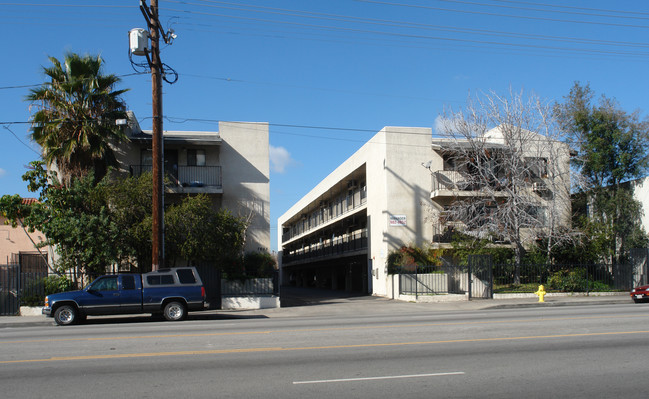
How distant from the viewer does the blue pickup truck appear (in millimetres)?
17578

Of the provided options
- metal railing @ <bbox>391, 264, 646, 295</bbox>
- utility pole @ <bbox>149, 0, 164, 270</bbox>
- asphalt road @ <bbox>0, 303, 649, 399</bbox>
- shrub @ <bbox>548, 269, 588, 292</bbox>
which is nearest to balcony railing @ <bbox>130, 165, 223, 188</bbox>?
utility pole @ <bbox>149, 0, 164, 270</bbox>

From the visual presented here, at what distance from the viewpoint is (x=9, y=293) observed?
73.4 feet

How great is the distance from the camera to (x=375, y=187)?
33.9 metres

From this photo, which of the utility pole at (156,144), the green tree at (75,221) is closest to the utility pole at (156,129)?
the utility pole at (156,144)

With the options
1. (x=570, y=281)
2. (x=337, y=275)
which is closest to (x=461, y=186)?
(x=570, y=281)

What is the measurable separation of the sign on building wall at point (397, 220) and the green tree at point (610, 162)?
1001 centimetres

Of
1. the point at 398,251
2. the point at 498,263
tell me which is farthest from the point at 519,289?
the point at 398,251

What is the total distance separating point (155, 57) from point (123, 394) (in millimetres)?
15326

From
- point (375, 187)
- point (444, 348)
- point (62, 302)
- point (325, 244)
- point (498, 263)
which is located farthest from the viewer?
point (325, 244)

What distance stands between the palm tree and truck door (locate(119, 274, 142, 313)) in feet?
25.4

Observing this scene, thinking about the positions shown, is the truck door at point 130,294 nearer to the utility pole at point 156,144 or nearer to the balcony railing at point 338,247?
the utility pole at point 156,144

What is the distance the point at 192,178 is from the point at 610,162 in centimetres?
2368

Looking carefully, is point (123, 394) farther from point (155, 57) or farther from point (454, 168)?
point (454, 168)

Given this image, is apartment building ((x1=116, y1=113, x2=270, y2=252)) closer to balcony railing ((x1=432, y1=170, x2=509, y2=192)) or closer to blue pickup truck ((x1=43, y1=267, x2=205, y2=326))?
blue pickup truck ((x1=43, y1=267, x2=205, y2=326))
